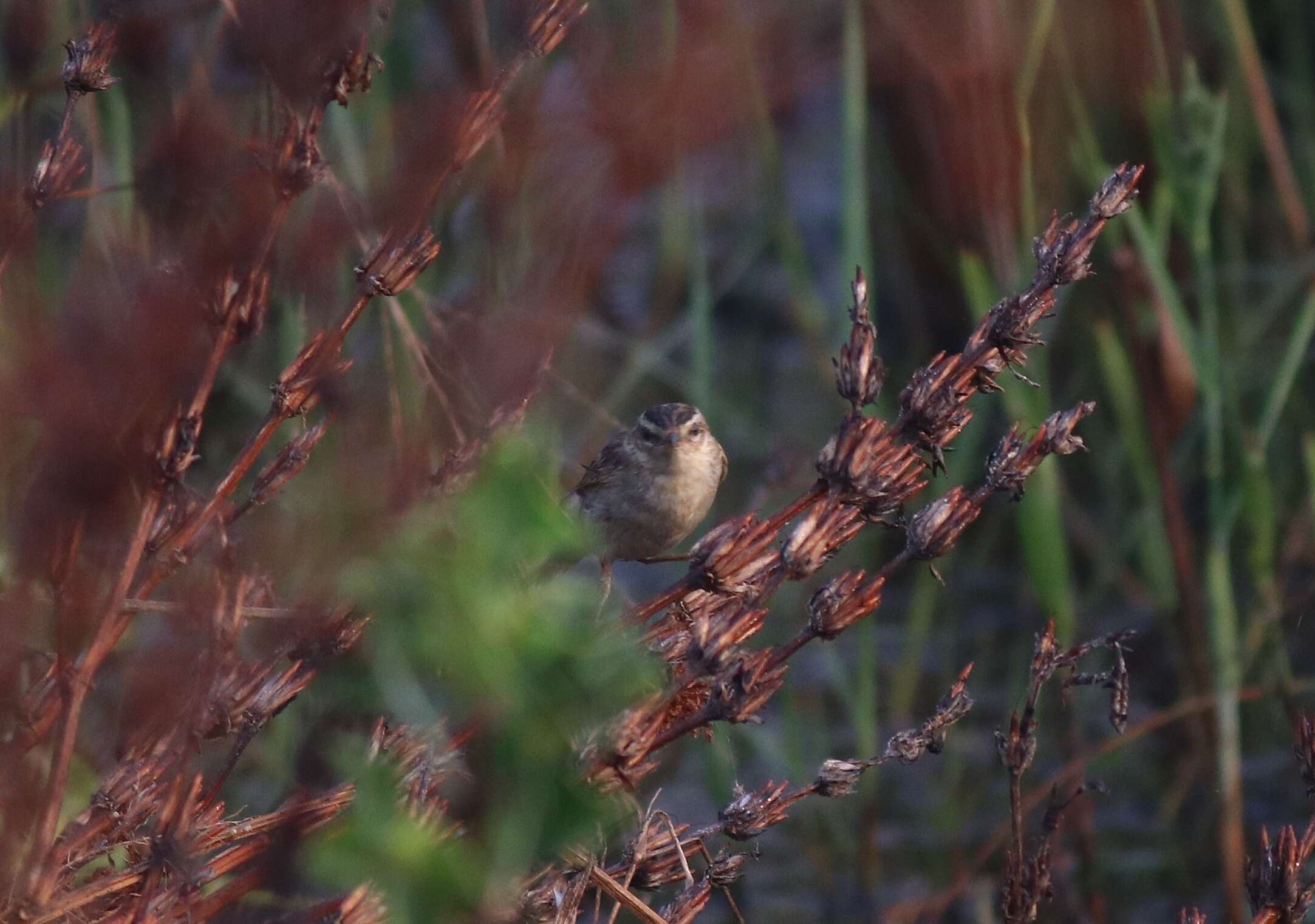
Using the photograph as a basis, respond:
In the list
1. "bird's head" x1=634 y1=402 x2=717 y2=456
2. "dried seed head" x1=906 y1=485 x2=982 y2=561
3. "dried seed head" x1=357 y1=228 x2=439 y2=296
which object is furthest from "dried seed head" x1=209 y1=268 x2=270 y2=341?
"bird's head" x1=634 y1=402 x2=717 y2=456

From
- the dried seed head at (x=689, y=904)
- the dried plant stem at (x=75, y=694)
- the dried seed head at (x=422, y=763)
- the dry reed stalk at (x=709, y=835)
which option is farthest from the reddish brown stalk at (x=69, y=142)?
the dried seed head at (x=689, y=904)

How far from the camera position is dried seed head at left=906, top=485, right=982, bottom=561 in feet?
6.01

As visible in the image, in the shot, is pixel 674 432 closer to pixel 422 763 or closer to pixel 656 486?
pixel 656 486

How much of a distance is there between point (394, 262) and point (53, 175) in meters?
0.49

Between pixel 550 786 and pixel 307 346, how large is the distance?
1009 mm

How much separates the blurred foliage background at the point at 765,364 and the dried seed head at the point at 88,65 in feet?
0.25

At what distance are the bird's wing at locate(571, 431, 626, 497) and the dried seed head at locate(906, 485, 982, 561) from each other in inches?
74.3

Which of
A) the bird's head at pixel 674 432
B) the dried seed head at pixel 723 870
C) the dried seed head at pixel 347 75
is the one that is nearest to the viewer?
the dried seed head at pixel 347 75

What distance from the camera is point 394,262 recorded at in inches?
74.9

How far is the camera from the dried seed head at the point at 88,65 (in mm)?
2002

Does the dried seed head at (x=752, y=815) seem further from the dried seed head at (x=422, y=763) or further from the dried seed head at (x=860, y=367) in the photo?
the dried seed head at (x=860, y=367)

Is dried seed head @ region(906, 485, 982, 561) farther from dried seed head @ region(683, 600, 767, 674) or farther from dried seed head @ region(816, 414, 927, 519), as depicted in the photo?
dried seed head @ region(683, 600, 767, 674)

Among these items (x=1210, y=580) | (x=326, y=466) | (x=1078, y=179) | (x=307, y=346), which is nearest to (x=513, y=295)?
(x=326, y=466)

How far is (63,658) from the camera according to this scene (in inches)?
67.8
